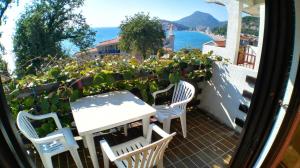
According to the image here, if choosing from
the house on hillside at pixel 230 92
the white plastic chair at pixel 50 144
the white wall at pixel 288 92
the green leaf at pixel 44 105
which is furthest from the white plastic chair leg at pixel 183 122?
the green leaf at pixel 44 105

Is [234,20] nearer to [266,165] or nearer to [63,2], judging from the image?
[266,165]

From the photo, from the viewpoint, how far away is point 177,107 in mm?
2609

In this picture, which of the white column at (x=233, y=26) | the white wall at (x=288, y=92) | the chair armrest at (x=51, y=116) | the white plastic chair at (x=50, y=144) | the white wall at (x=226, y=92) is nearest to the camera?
the white wall at (x=288, y=92)

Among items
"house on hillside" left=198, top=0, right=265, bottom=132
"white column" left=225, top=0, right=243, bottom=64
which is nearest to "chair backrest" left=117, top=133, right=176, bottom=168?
"house on hillside" left=198, top=0, right=265, bottom=132

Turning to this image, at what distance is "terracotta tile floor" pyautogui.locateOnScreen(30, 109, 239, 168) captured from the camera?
2148 mm

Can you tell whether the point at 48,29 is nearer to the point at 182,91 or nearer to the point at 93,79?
the point at 93,79

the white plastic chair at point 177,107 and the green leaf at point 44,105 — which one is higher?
the green leaf at point 44,105

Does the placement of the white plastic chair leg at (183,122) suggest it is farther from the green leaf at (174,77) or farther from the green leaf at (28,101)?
the green leaf at (28,101)

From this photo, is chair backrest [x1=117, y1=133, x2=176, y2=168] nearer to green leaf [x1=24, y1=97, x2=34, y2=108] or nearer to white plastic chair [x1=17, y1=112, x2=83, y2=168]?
white plastic chair [x1=17, y1=112, x2=83, y2=168]

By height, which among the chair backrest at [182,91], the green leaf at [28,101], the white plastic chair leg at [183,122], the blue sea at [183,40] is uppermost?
the blue sea at [183,40]

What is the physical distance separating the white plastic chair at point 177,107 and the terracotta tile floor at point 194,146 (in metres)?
0.21

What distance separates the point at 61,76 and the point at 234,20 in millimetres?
3824

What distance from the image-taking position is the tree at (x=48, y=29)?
35.8 feet

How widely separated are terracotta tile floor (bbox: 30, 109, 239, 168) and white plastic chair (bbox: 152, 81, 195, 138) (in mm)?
211
